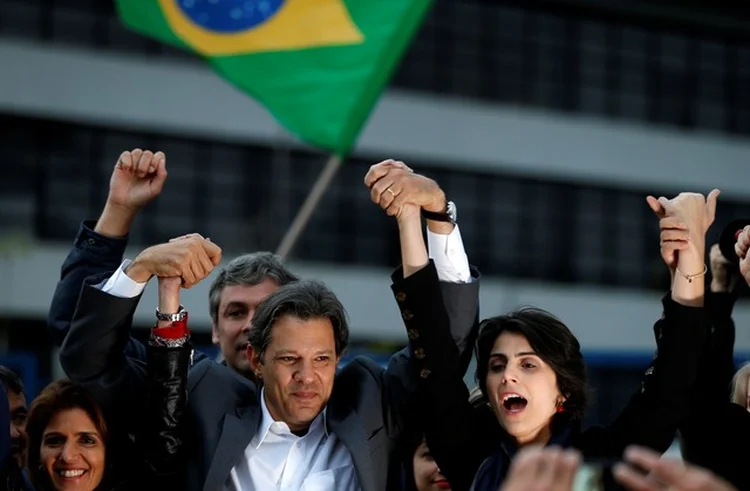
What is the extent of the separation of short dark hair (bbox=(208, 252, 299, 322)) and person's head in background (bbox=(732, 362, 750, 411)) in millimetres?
1565

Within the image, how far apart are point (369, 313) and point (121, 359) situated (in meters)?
22.8

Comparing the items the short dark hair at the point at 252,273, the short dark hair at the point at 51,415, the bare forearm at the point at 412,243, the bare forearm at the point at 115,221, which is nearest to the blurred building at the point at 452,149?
the short dark hair at the point at 252,273

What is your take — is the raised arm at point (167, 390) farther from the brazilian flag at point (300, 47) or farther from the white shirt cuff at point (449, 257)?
the brazilian flag at point (300, 47)

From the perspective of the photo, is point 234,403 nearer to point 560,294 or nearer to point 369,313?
point 369,313

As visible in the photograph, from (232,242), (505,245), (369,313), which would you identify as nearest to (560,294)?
(505,245)

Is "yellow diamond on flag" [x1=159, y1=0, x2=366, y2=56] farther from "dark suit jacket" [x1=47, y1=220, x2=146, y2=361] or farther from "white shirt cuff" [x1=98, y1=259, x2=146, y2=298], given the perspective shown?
"white shirt cuff" [x1=98, y1=259, x2=146, y2=298]

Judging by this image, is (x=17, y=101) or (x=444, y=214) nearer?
(x=444, y=214)

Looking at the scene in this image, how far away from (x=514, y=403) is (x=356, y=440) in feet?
1.59

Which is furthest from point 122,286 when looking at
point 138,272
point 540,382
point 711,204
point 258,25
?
point 258,25

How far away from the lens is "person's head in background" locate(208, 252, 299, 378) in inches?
A: 202

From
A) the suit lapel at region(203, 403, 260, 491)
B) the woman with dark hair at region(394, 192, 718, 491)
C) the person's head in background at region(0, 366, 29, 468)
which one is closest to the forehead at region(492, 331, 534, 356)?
the woman with dark hair at region(394, 192, 718, 491)

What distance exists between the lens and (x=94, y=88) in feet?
82.5

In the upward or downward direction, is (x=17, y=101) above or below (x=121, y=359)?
above

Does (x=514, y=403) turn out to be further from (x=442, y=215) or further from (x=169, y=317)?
(x=169, y=317)
